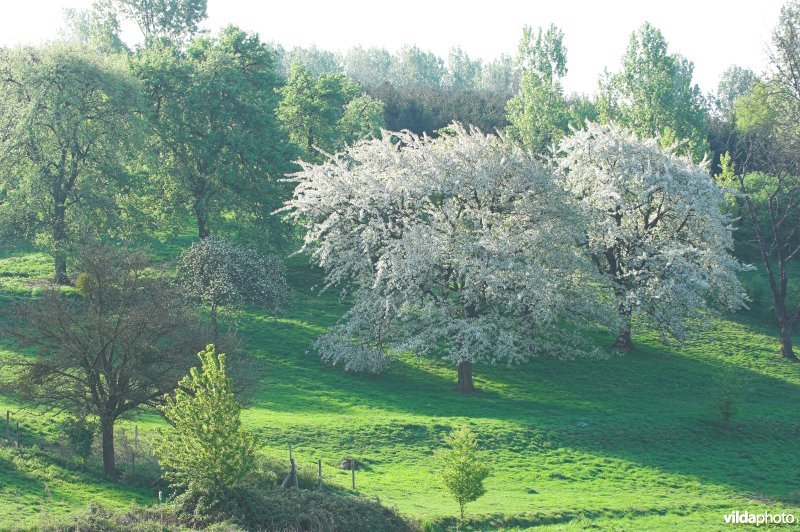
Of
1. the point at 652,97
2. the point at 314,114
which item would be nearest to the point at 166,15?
the point at 314,114

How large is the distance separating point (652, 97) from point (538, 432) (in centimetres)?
6269

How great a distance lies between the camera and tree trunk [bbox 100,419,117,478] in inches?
1393

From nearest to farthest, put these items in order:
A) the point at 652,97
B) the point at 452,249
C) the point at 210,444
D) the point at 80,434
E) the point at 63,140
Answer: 1. the point at 210,444
2. the point at 80,434
3. the point at 452,249
4. the point at 63,140
5. the point at 652,97

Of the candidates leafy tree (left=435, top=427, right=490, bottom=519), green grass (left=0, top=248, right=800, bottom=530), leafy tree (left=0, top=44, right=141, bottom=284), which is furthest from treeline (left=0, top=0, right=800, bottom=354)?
leafy tree (left=435, top=427, right=490, bottom=519)

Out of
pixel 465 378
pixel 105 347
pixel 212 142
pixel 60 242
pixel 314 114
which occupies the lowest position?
pixel 465 378

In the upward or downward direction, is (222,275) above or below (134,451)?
above

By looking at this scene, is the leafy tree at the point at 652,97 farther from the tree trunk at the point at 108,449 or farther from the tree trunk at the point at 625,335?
the tree trunk at the point at 108,449

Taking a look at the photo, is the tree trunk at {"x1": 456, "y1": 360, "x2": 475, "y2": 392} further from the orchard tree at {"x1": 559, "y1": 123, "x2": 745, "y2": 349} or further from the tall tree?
the tall tree

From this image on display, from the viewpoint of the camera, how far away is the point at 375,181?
5369cm

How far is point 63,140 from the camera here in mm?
62344

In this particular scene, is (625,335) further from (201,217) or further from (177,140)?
(177,140)

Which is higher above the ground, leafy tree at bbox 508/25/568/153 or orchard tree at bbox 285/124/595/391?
leafy tree at bbox 508/25/568/153

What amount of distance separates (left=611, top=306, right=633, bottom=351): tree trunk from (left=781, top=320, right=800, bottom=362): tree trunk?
11255 mm

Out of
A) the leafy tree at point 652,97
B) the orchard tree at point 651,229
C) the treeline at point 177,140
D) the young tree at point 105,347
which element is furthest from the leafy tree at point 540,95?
the young tree at point 105,347
